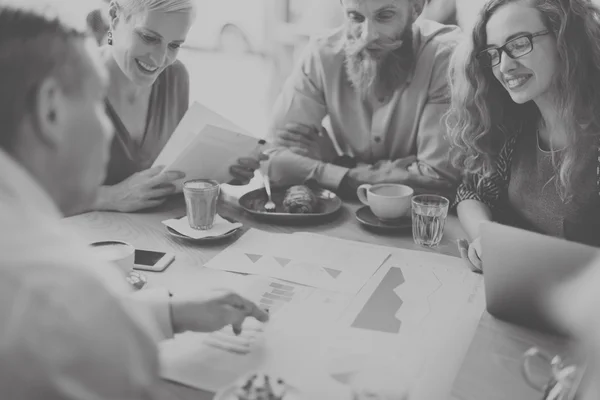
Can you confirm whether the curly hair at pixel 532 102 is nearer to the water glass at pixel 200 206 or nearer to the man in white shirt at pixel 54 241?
the water glass at pixel 200 206

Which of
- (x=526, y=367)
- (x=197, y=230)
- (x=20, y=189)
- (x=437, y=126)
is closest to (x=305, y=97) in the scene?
(x=437, y=126)

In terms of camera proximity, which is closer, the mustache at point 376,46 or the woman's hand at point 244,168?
the woman's hand at point 244,168

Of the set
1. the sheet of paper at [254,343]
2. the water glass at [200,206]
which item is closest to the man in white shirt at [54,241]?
the sheet of paper at [254,343]

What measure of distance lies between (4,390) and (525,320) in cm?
79

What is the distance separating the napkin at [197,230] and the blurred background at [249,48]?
2.25 metres

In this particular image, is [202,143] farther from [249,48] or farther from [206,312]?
[249,48]

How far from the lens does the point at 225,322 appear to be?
896mm

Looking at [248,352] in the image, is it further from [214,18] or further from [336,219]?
[214,18]

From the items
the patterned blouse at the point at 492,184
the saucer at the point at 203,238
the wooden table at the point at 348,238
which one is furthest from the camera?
the patterned blouse at the point at 492,184

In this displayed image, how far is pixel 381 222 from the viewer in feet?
4.68

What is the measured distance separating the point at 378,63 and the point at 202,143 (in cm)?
75

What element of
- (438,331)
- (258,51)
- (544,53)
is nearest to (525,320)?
(438,331)

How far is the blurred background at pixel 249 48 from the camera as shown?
142 inches

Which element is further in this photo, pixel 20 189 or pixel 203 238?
pixel 203 238
